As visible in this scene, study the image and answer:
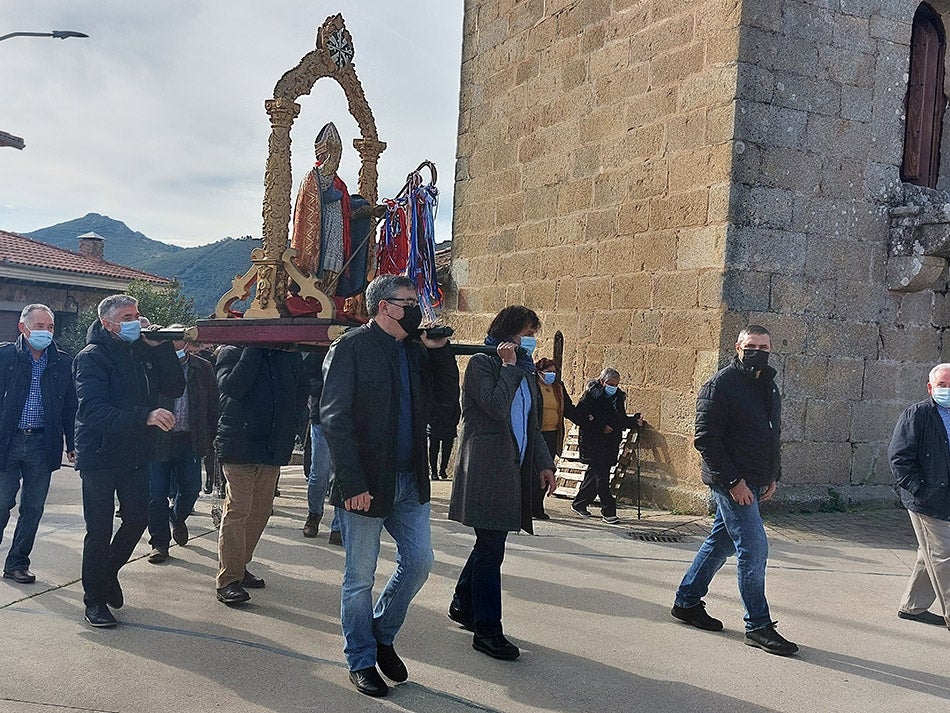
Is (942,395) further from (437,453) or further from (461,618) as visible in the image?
(437,453)

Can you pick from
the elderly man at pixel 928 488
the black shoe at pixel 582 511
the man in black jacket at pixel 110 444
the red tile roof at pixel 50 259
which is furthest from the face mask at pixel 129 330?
the red tile roof at pixel 50 259

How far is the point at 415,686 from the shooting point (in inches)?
146

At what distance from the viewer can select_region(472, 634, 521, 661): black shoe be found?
405cm

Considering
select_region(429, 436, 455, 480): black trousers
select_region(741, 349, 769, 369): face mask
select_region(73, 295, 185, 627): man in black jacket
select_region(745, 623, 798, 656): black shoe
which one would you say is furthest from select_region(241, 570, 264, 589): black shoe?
select_region(429, 436, 455, 480): black trousers

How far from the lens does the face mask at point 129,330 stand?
15.2 feet

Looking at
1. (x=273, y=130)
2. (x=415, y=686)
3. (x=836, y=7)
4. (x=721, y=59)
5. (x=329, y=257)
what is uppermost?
(x=836, y=7)

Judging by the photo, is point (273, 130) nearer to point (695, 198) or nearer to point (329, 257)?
point (329, 257)

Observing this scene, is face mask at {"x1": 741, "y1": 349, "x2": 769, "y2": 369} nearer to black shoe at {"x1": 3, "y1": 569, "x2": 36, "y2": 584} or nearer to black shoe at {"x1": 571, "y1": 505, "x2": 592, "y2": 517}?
black shoe at {"x1": 571, "y1": 505, "x2": 592, "y2": 517}

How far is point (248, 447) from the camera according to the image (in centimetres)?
489

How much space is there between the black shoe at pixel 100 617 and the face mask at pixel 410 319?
6.87 ft

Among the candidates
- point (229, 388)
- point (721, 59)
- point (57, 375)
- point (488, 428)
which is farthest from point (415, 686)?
point (721, 59)

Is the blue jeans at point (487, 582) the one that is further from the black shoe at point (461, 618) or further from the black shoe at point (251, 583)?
the black shoe at point (251, 583)

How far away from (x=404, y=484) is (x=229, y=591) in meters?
1.61

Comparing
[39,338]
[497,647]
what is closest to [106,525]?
[39,338]
